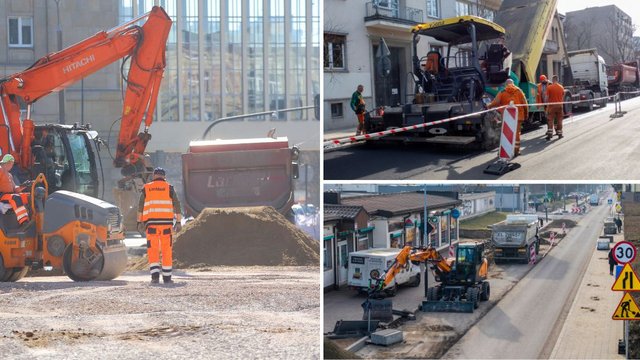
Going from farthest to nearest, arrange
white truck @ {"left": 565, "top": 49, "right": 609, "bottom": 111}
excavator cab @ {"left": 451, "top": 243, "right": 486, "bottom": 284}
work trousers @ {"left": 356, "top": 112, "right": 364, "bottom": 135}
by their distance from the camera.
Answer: white truck @ {"left": 565, "top": 49, "right": 609, "bottom": 111}
work trousers @ {"left": 356, "top": 112, "right": 364, "bottom": 135}
excavator cab @ {"left": 451, "top": 243, "right": 486, "bottom": 284}

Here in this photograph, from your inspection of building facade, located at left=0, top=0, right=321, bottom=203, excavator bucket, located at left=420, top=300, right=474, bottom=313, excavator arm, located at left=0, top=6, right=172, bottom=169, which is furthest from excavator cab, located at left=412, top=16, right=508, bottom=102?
excavator arm, located at left=0, top=6, right=172, bottom=169

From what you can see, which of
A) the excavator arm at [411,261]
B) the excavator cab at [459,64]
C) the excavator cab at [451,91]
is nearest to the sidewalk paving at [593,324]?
the excavator arm at [411,261]

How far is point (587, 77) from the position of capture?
22.9ft

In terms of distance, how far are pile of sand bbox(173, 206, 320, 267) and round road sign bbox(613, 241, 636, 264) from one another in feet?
6.22

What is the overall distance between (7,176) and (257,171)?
182 cm

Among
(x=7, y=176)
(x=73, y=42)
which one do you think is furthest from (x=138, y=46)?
(x=7, y=176)

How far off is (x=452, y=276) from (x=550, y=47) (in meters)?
3.28

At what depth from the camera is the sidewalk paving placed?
369cm

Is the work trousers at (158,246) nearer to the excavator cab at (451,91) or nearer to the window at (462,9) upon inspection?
the excavator cab at (451,91)

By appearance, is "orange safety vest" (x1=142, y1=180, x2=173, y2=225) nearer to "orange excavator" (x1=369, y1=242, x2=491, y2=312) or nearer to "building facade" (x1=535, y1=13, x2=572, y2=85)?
"orange excavator" (x1=369, y1=242, x2=491, y2=312)

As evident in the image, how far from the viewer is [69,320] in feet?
13.9

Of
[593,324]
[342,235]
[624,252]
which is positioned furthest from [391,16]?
[593,324]

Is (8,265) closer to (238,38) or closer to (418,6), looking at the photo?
(238,38)

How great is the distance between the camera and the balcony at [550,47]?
623cm
